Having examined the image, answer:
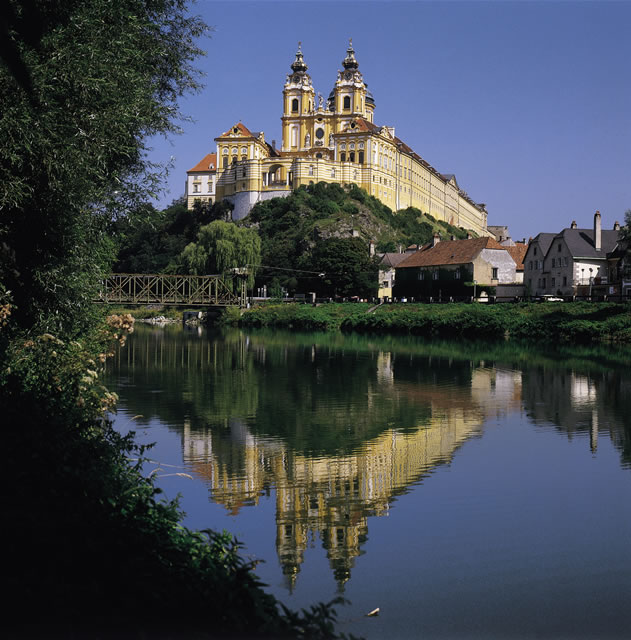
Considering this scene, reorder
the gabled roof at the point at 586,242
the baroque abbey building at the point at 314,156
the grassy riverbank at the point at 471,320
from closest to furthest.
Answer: the grassy riverbank at the point at 471,320 → the gabled roof at the point at 586,242 → the baroque abbey building at the point at 314,156

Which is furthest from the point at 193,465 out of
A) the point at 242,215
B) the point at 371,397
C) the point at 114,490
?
the point at 242,215

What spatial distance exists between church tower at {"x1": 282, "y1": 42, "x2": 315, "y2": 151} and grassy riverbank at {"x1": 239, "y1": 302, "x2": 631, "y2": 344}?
56018 millimetres

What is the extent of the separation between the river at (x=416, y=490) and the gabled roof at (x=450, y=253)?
43843 millimetres

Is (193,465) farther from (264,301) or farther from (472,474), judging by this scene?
(264,301)

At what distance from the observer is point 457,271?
70625 mm

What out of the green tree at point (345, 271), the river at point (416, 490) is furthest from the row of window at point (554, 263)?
the river at point (416, 490)

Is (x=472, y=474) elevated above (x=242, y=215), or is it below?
below

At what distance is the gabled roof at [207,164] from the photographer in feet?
409

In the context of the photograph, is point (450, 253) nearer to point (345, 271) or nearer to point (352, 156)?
point (345, 271)

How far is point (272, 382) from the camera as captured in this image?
27062mm

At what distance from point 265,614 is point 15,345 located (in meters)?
8.10

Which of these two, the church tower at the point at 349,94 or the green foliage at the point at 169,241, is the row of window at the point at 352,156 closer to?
the church tower at the point at 349,94

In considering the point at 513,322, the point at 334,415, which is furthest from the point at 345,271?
the point at 334,415

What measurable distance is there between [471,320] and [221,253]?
28.4m
